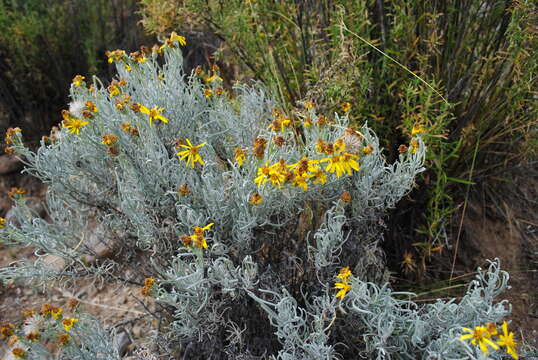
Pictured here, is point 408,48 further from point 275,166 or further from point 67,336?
point 67,336

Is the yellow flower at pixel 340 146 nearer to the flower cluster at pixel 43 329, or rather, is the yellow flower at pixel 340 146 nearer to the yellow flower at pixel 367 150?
the yellow flower at pixel 367 150

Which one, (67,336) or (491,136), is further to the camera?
(491,136)

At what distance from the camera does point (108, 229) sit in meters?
2.09

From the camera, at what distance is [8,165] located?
3.53 m

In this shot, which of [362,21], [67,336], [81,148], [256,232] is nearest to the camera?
[67,336]

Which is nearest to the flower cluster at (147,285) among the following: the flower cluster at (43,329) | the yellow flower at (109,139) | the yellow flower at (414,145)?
→ the flower cluster at (43,329)

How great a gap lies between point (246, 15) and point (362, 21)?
0.61 m

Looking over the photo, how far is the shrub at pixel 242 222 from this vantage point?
1.50 m

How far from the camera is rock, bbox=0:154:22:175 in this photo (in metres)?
3.51

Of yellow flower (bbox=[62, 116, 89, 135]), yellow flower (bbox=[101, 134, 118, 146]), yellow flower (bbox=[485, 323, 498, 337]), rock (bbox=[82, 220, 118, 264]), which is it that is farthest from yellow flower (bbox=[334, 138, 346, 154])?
rock (bbox=[82, 220, 118, 264])

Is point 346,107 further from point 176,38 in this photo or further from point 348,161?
point 176,38

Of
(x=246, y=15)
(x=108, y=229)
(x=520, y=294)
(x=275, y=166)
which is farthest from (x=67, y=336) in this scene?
(x=520, y=294)

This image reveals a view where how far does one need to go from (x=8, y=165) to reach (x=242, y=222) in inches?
104

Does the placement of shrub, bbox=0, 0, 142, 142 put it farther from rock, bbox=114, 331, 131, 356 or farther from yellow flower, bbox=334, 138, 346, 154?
yellow flower, bbox=334, 138, 346, 154
